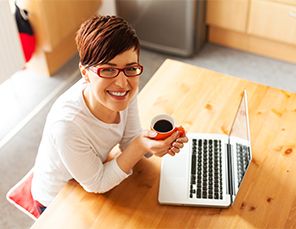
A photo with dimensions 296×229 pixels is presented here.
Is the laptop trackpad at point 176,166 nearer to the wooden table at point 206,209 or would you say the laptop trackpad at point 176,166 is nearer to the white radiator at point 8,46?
the wooden table at point 206,209

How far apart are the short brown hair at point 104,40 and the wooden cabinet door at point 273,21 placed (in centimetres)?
184

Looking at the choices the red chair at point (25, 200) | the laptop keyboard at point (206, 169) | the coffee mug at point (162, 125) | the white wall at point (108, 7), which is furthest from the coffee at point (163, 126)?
the white wall at point (108, 7)

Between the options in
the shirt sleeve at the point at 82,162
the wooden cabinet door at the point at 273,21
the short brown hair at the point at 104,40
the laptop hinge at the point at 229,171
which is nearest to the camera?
the short brown hair at the point at 104,40

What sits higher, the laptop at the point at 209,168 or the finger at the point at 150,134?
the finger at the point at 150,134

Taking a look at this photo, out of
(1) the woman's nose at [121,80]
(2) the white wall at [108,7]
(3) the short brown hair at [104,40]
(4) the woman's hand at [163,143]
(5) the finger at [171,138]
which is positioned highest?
(3) the short brown hair at [104,40]

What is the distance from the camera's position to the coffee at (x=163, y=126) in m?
1.32

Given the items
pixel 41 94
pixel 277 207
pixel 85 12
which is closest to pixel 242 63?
pixel 85 12

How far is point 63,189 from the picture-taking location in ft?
4.67

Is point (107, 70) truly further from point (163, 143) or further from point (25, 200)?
point (25, 200)

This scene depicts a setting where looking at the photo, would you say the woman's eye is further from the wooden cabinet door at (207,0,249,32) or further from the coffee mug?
the wooden cabinet door at (207,0,249,32)

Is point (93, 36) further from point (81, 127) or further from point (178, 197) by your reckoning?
point (178, 197)

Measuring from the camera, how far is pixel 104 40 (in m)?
1.20

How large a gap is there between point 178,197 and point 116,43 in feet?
1.72

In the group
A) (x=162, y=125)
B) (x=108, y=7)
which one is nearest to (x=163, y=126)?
(x=162, y=125)
